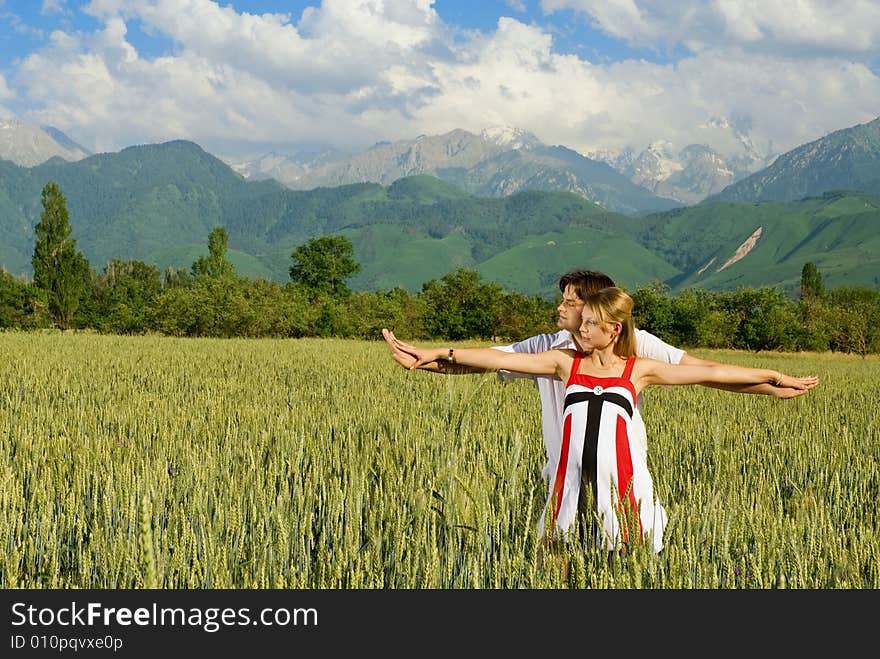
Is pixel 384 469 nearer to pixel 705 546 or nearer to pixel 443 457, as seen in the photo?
pixel 443 457

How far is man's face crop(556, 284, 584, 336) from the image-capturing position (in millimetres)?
3109

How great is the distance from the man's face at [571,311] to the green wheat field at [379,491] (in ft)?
1.68

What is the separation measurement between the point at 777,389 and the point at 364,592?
2.04m

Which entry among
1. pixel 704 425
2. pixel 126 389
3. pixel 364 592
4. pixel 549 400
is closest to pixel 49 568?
pixel 364 592

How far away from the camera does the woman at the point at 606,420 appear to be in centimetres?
282

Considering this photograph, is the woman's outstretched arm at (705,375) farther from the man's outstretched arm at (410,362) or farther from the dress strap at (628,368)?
the man's outstretched arm at (410,362)

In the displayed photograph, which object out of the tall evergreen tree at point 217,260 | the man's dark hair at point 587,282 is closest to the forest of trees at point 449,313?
the tall evergreen tree at point 217,260

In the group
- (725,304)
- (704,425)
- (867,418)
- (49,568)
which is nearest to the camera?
(49,568)

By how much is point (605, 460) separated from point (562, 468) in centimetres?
19

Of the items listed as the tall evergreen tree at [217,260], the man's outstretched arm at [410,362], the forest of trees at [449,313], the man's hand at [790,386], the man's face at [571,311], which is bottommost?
the man's hand at [790,386]

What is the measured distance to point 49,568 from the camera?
10.1ft

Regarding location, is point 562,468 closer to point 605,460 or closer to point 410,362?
point 605,460

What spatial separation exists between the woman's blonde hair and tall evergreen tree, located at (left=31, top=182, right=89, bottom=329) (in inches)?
2261

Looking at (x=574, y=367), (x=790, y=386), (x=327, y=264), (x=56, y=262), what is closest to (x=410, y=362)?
(x=574, y=367)
